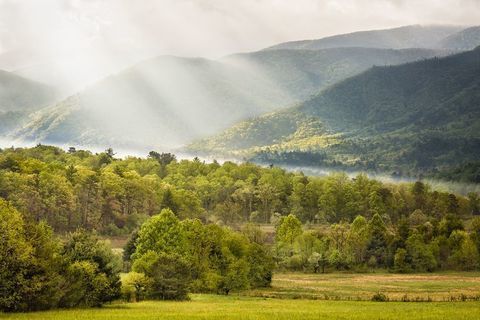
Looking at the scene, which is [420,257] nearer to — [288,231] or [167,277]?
[288,231]

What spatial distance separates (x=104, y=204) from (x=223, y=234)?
69799 mm

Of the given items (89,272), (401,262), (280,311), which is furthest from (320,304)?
(401,262)

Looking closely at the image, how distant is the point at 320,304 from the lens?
7744 cm

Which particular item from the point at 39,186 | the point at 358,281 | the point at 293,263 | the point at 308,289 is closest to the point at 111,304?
the point at 308,289

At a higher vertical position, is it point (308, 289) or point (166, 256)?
point (166, 256)

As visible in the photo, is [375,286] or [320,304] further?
[375,286]

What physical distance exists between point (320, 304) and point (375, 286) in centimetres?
3395

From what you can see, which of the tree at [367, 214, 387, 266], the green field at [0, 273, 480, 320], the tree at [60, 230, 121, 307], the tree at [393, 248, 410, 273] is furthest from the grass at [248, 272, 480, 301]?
the tree at [60, 230, 121, 307]

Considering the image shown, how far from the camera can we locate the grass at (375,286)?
9031 centimetres

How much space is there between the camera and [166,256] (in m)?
85.4

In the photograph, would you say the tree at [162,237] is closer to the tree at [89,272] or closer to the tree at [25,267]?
the tree at [89,272]

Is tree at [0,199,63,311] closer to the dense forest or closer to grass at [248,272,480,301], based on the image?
the dense forest

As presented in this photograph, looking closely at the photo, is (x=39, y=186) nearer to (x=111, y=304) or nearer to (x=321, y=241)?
(x=321, y=241)

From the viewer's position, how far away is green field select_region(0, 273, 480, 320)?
2359 inches
